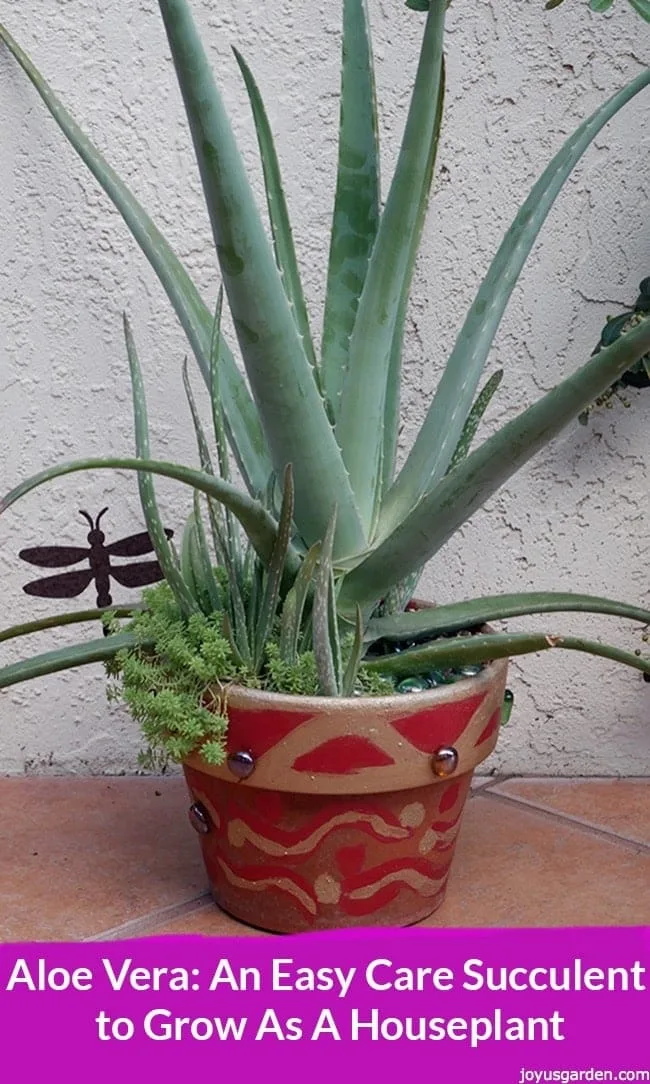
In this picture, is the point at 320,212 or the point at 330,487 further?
the point at 320,212

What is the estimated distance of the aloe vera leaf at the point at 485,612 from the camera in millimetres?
1051

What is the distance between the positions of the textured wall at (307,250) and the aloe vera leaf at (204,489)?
1.48 ft

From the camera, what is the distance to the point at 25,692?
1.42 m

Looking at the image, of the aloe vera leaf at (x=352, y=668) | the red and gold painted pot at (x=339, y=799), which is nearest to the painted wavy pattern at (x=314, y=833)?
the red and gold painted pot at (x=339, y=799)

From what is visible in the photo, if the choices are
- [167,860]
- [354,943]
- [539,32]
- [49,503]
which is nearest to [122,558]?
[49,503]

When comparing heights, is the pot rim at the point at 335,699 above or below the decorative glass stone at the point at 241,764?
above

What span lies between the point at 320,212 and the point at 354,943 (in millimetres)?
811

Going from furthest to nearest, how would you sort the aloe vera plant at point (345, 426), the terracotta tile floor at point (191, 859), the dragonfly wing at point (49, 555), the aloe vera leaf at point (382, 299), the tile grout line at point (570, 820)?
1. the dragonfly wing at point (49, 555)
2. the tile grout line at point (570, 820)
3. the terracotta tile floor at point (191, 859)
4. the aloe vera leaf at point (382, 299)
5. the aloe vera plant at point (345, 426)

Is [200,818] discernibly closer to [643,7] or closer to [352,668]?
[352,668]

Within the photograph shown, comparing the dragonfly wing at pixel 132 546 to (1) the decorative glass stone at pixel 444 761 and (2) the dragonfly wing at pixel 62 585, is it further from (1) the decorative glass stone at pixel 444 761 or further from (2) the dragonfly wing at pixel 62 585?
(1) the decorative glass stone at pixel 444 761

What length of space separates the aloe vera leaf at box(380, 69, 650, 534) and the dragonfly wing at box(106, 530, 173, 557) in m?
0.40

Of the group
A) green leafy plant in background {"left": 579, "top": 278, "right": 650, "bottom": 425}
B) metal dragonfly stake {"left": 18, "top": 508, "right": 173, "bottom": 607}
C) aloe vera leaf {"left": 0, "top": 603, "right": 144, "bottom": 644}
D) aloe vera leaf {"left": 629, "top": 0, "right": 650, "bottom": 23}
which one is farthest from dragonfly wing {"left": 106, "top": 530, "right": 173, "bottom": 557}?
aloe vera leaf {"left": 629, "top": 0, "right": 650, "bottom": 23}

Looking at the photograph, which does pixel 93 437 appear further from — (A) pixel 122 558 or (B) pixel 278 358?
(B) pixel 278 358

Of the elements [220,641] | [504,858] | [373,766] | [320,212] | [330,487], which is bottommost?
[504,858]
